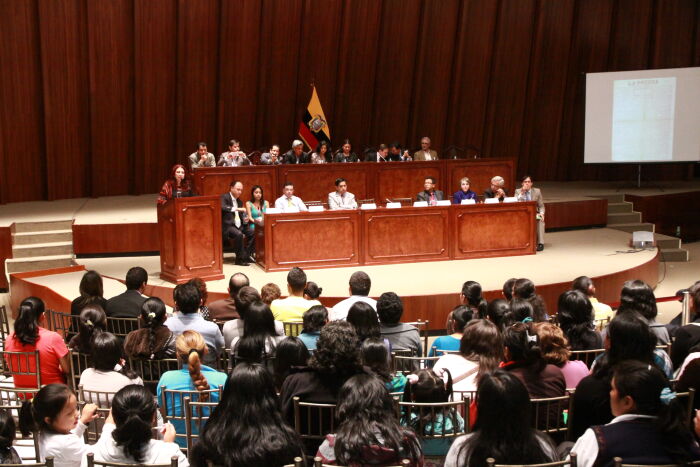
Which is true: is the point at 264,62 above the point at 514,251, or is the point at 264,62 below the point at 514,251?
above

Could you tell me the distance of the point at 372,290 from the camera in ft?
24.4

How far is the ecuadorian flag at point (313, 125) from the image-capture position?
1233cm

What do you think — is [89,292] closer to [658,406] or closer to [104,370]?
[104,370]

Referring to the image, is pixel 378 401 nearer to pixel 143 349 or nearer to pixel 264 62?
pixel 143 349

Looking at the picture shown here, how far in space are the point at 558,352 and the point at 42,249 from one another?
24.0 ft

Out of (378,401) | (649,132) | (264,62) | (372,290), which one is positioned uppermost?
(264,62)

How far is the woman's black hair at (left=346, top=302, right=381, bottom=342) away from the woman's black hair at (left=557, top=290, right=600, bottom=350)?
1.05m

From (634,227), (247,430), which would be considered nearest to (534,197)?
(634,227)

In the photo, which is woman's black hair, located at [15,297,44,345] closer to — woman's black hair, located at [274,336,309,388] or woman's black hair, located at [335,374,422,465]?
woman's black hair, located at [274,336,309,388]

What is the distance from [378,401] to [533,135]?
40.1 ft

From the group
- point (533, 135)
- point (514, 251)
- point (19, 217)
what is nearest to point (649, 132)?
point (533, 135)

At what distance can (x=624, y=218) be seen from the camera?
11.9m

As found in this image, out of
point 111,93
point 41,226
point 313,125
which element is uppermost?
point 111,93

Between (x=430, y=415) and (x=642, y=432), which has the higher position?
(x=642, y=432)
